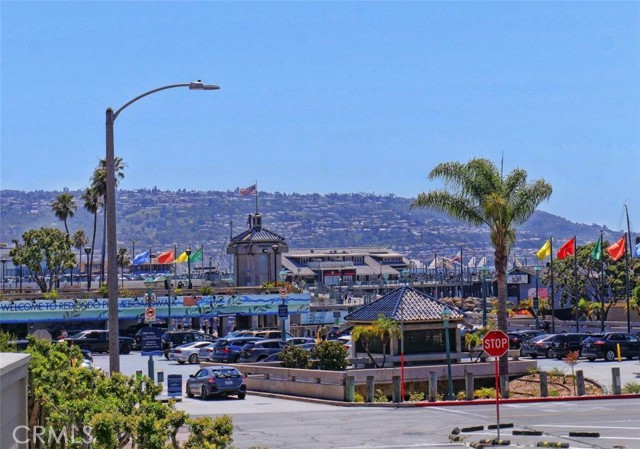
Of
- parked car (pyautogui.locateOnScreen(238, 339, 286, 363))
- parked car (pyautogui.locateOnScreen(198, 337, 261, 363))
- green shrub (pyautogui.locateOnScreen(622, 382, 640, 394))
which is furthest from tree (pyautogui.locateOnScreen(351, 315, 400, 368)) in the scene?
green shrub (pyautogui.locateOnScreen(622, 382, 640, 394))

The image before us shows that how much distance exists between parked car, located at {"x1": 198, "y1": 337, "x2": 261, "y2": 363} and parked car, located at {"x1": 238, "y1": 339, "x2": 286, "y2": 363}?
31cm

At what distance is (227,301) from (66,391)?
59819mm

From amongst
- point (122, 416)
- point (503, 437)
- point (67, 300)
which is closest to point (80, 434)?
point (122, 416)

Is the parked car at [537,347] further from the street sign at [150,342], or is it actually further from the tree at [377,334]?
the street sign at [150,342]

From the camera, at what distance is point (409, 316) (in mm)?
44188

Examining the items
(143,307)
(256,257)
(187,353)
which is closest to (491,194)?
(187,353)

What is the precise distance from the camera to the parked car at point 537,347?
57.2m

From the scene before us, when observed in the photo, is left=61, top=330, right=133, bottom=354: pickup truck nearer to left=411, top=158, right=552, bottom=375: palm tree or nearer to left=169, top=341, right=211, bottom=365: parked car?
left=169, top=341, right=211, bottom=365: parked car

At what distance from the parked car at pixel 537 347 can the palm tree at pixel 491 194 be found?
14.8 m

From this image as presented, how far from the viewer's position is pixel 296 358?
43.0 m

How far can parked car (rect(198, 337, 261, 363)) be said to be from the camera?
51.7 m

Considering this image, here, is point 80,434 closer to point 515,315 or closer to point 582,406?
point 582,406

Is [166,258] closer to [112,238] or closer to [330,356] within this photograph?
[330,356]

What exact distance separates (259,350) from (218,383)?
1521cm
